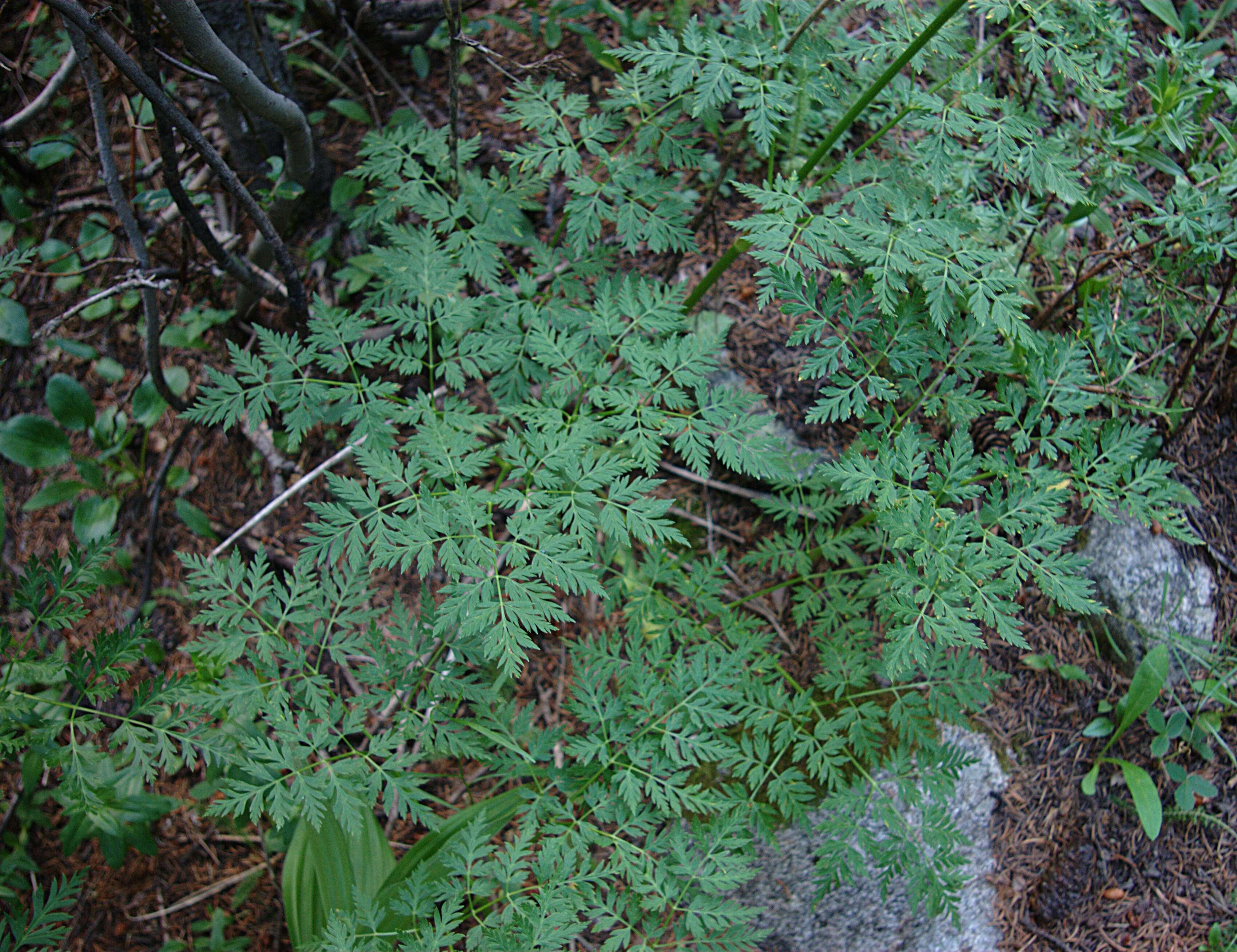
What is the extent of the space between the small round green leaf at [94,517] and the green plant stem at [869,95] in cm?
237

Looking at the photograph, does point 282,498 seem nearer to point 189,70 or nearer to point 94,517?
point 94,517

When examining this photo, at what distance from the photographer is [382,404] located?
2.06 meters

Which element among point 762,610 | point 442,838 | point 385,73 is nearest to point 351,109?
point 385,73

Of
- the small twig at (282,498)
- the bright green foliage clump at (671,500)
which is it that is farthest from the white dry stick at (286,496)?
the bright green foliage clump at (671,500)

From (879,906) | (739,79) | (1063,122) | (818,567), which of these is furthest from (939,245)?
(879,906)

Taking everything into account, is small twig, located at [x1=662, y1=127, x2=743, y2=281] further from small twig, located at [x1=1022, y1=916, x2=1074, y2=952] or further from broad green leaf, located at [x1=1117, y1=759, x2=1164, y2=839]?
small twig, located at [x1=1022, y1=916, x2=1074, y2=952]

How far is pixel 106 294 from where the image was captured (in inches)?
89.9

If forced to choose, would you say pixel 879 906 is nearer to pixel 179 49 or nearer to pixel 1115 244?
pixel 1115 244

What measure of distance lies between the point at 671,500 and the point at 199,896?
2194 mm

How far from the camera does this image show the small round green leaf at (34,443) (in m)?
2.94

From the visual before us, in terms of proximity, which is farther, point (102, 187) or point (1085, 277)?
point (102, 187)

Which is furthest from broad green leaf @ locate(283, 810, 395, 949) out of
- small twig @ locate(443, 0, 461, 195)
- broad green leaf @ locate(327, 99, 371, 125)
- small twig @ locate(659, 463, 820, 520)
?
broad green leaf @ locate(327, 99, 371, 125)

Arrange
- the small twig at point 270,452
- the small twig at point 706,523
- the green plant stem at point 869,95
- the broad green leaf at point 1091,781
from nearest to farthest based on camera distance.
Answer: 1. the green plant stem at point 869,95
2. the broad green leaf at point 1091,781
3. the small twig at point 706,523
4. the small twig at point 270,452

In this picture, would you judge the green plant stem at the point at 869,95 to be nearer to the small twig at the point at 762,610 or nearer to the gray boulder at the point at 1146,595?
the small twig at the point at 762,610
